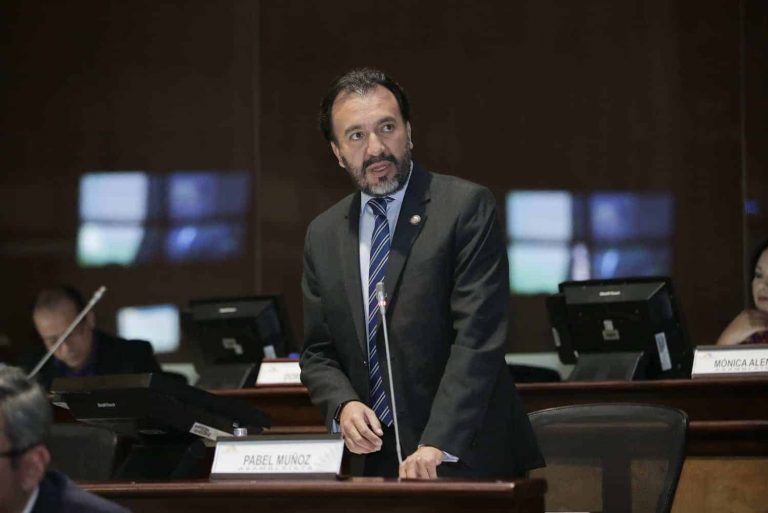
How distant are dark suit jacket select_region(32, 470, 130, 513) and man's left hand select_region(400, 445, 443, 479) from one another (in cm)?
61

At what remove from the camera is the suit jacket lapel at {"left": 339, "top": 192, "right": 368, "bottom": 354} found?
241 centimetres

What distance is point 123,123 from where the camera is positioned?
6.51 metres

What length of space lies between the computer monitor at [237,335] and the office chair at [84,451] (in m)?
1.62

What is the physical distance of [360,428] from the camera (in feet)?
7.54

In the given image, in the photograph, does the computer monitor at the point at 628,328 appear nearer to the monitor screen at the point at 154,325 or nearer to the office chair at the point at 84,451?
the office chair at the point at 84,451

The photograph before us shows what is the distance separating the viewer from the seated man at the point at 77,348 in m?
4.88

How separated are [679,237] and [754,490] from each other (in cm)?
274

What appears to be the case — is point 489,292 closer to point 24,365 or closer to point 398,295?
point 398,295

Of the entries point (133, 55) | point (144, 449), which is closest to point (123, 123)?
point (133, 55)

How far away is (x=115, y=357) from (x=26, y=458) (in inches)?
130

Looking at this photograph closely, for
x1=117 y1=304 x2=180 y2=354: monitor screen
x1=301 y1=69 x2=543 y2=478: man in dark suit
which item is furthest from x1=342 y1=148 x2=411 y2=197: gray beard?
x1=117 y1=304 x2=180 y2=354: monitor screen

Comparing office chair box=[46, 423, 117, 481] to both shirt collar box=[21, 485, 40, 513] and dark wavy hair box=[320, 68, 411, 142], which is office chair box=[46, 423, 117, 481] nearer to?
dark wavy hair box=[320, 68, 411, 142]

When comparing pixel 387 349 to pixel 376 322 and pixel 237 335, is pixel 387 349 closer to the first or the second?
pixel 376 322

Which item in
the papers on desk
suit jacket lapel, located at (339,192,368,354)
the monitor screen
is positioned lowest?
the monitor screen
